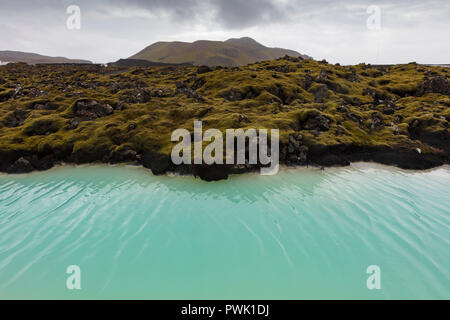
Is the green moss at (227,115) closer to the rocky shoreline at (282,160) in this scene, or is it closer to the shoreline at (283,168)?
the rocky shoreline at (282,160)

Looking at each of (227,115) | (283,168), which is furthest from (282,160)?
(227,115)

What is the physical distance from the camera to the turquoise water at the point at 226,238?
1106 centimetres

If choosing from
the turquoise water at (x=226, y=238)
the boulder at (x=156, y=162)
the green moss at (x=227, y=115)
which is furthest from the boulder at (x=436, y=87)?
the boulder at (x=156, y=162)

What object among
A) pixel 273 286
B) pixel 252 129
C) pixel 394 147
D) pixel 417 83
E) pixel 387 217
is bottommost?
pixel 273 286

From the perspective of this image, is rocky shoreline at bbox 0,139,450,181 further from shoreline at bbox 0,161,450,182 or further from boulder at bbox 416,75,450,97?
boulder at bbox 416,75,450,97

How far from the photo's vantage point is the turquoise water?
36.3 feet

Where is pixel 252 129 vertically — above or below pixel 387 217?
above

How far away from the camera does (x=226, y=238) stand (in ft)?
47.6

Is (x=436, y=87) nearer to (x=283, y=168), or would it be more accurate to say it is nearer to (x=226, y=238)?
(x=283, y=168)

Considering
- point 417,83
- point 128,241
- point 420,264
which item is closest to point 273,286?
point 420,264

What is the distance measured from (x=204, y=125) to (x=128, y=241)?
73.3ft

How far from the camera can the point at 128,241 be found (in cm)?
1432

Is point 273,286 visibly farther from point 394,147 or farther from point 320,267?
point 394,147

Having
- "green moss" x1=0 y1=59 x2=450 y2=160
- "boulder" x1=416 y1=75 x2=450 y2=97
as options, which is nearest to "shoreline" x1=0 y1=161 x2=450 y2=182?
"green moss" x1=0 y1=59 x2=450 y2=160
